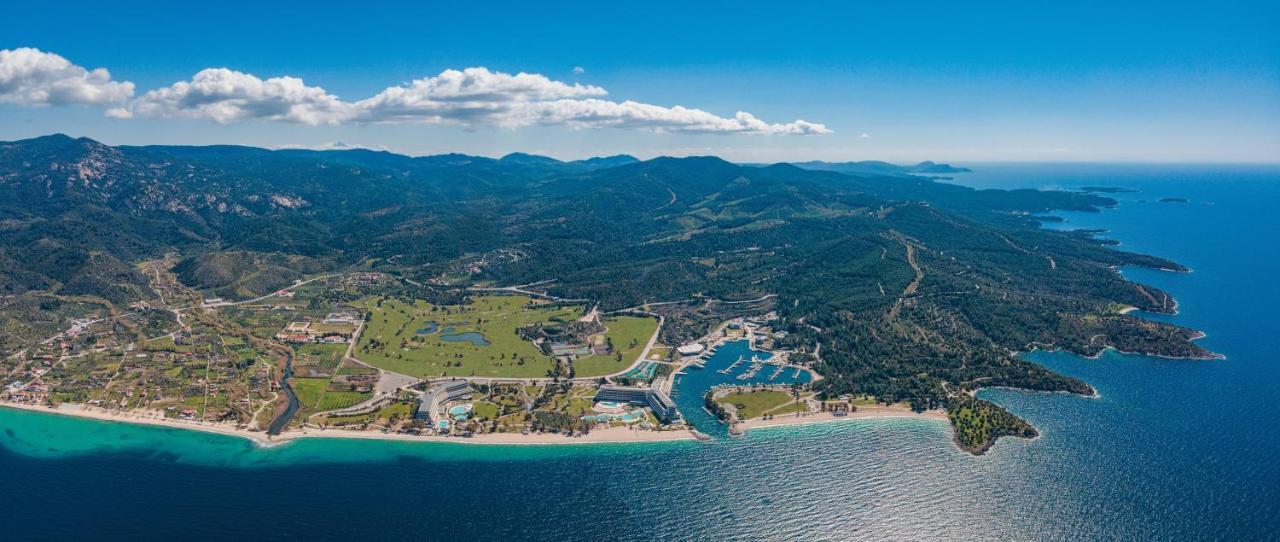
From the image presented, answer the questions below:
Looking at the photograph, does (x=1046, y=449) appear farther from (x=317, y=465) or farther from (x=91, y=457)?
(x=91, y=457)

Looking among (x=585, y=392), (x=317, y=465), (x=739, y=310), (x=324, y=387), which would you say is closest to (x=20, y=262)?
(x=324, y=387)

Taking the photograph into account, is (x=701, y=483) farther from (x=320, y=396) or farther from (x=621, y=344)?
(x=320, y=396)

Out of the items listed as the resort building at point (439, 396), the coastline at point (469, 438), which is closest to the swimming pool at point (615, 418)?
the coastline at point (469, 438)

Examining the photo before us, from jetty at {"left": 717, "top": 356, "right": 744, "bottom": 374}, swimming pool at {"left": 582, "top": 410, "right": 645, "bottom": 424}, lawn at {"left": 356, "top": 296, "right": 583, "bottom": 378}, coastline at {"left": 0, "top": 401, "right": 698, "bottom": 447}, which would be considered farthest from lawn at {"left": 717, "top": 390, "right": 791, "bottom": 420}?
lawn at {"left": 356, "top": 296, "right": 583, "bottom": 378}

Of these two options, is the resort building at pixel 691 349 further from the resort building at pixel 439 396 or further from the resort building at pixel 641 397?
the resort building at pixel 439 396

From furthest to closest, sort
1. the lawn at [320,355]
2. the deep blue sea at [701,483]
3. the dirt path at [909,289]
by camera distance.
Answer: the dirt path at [909,289]
the lawn at [320,355]
the deep blue sea at [701,483]

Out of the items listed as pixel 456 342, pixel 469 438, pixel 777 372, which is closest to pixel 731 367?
pixel 777 372
